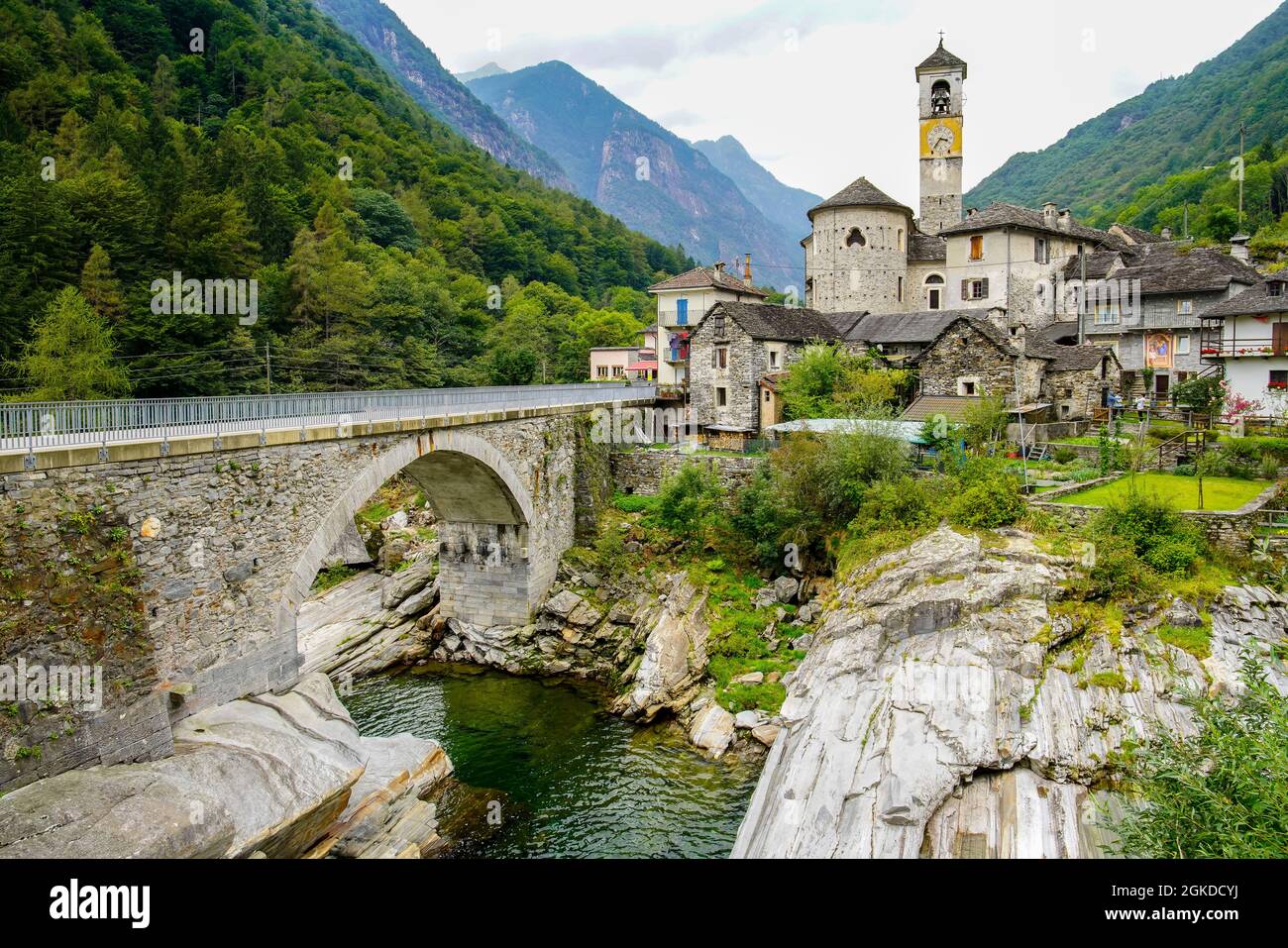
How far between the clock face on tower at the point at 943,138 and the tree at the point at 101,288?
45.5 m

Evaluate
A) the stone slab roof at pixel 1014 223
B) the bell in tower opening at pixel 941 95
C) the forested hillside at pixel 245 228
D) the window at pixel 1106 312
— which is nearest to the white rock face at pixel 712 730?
the forested hillside at pixel 245 228

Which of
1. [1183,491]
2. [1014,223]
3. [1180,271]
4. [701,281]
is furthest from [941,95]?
[1183,491]

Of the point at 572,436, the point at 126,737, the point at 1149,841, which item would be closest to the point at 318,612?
the point at 572,436

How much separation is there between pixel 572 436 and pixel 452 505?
18.4ft

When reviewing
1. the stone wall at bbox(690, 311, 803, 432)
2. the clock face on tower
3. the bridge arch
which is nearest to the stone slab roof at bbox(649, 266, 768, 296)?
the stone wall at bbox(690, 311, 803, 432)

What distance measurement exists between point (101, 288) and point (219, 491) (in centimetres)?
2046

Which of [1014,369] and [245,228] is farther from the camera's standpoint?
[245,228]

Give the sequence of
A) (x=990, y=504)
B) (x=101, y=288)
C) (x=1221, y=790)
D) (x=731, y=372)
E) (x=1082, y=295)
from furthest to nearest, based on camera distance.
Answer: (x=1082, y=295)
(x=731, y=372)
(x=101, y=288)
(x=990, y=504)
(x=1221, y=790)

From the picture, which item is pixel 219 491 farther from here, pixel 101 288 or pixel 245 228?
pixel 245 228

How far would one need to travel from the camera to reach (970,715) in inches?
562

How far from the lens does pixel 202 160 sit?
45.2m

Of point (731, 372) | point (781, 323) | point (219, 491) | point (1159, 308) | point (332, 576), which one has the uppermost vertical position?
point (1159, 308)

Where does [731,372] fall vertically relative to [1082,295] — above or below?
below

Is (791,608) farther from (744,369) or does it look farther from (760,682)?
(744,369)
